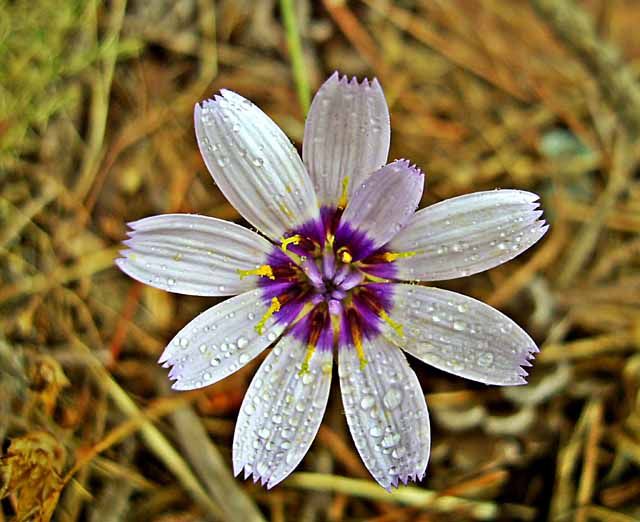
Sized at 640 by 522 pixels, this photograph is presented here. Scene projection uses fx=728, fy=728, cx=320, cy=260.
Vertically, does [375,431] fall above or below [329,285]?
below

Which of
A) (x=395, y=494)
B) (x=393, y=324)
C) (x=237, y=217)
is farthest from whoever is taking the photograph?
(x=237, y=217)

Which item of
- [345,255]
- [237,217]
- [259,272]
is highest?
[237,217]

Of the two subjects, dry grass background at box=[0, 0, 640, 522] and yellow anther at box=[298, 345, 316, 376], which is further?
dry grass background at box=[0, 0, 640, 522]

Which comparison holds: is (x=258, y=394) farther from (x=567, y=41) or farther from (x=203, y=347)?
(x=567, y=41)

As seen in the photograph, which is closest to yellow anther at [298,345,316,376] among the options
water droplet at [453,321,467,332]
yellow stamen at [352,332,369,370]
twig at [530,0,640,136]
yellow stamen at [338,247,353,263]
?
yellow stamen at [352,332,369,370]

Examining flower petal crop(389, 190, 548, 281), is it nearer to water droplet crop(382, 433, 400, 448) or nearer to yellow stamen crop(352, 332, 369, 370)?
yellow stamen crop(352, 332, 369, 370)

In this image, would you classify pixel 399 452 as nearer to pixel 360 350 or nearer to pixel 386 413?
pixel 386 413

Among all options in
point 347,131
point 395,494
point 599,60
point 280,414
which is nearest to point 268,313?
point 280,414

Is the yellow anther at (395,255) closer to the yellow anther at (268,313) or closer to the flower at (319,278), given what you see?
the flower at (319,278)
